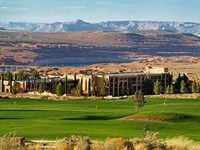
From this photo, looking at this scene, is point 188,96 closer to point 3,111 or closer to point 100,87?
point 100,87

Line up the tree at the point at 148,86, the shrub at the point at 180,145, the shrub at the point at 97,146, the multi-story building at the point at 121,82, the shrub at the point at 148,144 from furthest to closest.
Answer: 1. the tree at the point at 148,86
2. the multi-story building at the point at 121,82
3. the shrub at the point at 180,145
4. the shrub at the point at 148,144
5. the shrub at the point at 97,146

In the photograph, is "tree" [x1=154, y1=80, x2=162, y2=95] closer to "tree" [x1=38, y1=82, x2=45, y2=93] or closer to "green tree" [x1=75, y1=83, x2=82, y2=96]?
"green tree" [x1=75, y1=83, x2=82, y2=96]

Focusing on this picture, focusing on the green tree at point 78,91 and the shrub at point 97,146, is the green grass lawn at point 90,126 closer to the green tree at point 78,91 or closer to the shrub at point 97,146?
the shrub at point 97,146

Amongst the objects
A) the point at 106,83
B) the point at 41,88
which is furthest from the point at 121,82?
the point at 41,88

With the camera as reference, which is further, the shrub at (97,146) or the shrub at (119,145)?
the shrub at (97,146)

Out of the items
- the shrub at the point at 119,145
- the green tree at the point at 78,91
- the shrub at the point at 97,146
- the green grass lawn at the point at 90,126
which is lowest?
the green tree at the point at 78,91

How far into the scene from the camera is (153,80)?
109375 mm

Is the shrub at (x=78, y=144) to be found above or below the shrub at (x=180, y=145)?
above

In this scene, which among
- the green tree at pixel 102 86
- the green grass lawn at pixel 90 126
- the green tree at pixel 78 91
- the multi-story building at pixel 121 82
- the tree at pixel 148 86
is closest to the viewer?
the green grass lawn at pixel 90 126

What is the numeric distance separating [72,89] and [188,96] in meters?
22.8

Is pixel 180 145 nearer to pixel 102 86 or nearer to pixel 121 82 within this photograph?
pixel 102 86

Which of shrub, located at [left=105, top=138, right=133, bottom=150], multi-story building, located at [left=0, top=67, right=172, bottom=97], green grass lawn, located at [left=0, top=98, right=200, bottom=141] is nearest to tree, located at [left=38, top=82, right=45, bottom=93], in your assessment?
multi-story building, located at [left=0, top=67, right=172, bottom=97]

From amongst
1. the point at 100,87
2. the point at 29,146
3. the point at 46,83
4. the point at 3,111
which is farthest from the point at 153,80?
the point at 29,146

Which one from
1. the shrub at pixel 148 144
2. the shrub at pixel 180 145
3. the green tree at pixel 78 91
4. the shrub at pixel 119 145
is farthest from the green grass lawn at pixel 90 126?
the green tree at pixel 78 91
